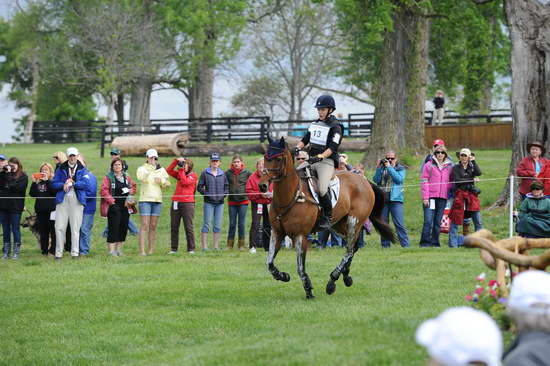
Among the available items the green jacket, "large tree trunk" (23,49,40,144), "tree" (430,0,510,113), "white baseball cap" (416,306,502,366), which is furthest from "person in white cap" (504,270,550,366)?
"large tree trunk" (23,49,40,144)

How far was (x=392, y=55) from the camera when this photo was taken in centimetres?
2941

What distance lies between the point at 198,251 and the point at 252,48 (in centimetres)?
4220

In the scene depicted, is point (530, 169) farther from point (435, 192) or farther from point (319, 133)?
point (319, 133)

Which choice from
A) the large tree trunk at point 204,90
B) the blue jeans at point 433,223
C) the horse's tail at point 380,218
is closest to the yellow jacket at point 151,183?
the horse's tail at point 380,218

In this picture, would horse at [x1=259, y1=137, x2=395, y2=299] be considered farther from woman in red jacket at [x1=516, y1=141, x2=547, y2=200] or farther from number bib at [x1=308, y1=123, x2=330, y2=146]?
woman in red jacket at [x1=516, y1=141, x2=547, y2=200]

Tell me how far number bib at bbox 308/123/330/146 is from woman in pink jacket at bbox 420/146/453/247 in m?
5.98

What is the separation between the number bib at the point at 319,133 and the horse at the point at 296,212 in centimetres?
60

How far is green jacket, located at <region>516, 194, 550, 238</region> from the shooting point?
1573 centimetres

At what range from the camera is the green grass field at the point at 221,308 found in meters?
8.77

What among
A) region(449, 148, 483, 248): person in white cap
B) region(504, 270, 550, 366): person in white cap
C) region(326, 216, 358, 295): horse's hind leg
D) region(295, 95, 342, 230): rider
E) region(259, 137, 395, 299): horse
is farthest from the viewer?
region(449, 148, 483, 248): person in white cap

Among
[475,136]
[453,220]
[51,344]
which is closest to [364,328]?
[51,344]

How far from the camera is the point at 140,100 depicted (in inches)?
2213

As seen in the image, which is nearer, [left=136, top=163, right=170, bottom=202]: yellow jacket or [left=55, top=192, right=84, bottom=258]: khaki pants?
[left=55, top=192, right=84, bottom=258]: khaki pants

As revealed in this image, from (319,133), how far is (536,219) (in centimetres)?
506
